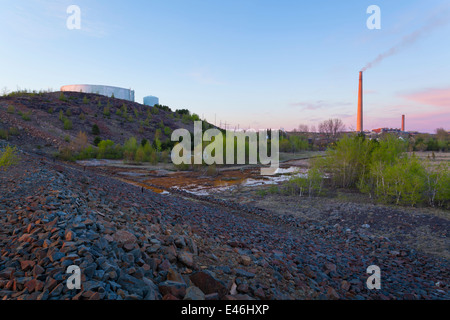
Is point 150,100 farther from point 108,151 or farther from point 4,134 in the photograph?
point 4,134

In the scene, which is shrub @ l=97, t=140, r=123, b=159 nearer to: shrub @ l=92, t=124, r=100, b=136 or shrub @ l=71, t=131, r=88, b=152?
shrub @ l=71, t=131, r=88, b=152

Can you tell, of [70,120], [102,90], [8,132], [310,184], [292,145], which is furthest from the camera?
[102,90]

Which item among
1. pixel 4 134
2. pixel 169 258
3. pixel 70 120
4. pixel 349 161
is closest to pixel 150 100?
pixel 70 120

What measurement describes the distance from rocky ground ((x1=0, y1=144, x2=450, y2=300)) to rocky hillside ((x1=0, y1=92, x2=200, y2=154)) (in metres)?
22.2

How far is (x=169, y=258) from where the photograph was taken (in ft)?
11.0

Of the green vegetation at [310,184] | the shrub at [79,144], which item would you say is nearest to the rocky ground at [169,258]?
the green vegetation at [310,184]

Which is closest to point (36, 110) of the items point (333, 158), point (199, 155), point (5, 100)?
point (5, 100)

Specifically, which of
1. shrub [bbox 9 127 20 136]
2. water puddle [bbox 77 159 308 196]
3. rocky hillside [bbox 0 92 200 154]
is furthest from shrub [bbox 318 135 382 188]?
shrub [bbox 9 127 20 136]

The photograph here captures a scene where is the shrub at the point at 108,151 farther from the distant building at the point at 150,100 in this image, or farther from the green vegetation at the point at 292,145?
the distant building at the point at 150,100

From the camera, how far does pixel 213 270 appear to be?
3.36 metres

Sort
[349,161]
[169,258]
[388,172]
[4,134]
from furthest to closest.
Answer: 1. [4,134]
2. [349,161]
3. [388,172]
4. [169,258]

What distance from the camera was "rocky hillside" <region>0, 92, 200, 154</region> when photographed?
2547 cm

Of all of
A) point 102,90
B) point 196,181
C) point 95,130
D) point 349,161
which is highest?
point 102,90

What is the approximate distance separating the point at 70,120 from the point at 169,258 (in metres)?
40.4
